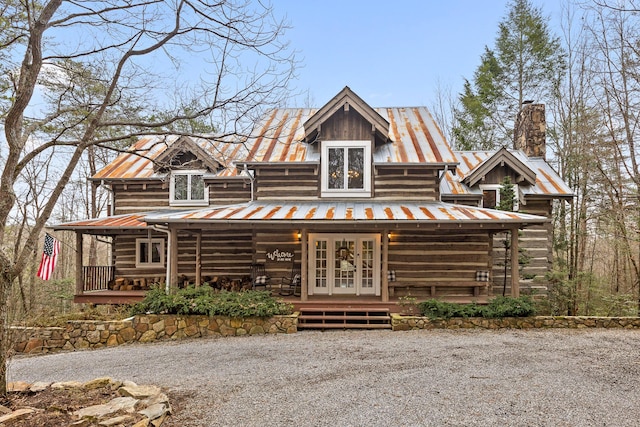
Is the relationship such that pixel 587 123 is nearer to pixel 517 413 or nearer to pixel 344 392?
pixel 517 413

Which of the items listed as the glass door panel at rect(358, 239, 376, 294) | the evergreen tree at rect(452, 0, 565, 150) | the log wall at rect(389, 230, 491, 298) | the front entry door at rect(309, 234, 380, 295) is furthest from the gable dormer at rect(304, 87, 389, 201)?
the evergreen tree at rect(452, 0, 565, 150)

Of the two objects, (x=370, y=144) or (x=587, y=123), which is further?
(x=587, y=123)

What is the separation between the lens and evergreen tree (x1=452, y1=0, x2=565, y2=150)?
70.7 ft

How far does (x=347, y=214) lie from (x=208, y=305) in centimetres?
486

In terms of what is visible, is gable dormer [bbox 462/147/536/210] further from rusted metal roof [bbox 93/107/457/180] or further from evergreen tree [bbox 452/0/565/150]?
evergreen tree [bbox 452/0/565/150]

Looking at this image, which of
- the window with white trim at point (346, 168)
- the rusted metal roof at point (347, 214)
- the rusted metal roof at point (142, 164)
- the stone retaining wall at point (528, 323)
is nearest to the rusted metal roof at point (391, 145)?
the window with white trim at point (346, 168)

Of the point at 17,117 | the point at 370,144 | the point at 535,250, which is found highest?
the point at 370,144

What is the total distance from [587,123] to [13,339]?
19.2 metres

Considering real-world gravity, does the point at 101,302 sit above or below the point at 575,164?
below

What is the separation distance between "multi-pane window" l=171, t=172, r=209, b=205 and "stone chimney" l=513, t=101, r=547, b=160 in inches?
590

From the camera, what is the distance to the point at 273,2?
6.52 metres

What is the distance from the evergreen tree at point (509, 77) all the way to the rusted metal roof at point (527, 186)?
6.53 meters

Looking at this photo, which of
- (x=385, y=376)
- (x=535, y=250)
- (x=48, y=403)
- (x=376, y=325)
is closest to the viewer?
(x=48, y=403)

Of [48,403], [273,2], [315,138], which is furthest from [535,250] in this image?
[48,403]
